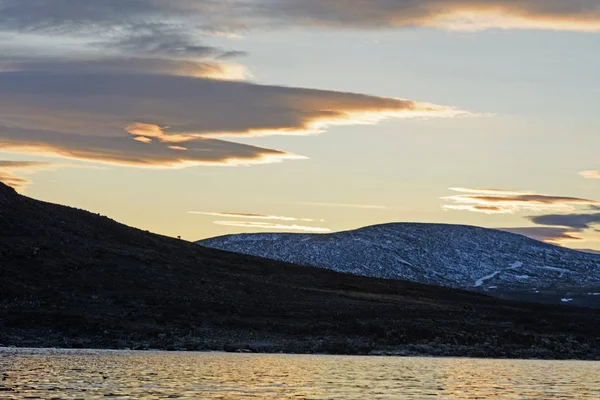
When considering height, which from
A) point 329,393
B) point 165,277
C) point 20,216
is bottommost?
point 329,393

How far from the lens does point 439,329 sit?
443 ft

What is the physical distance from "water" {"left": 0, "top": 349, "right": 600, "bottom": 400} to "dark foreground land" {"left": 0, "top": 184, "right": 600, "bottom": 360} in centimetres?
4007

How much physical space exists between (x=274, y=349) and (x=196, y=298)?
30.1 meters

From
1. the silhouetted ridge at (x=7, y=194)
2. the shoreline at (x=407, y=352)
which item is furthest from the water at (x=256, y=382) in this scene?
the silhouetted ridge at (x=7, y=194)

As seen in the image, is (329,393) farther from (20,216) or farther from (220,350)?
(20,216)

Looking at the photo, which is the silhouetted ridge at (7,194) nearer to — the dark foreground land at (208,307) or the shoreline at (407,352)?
the dark foreground land at (208,307)

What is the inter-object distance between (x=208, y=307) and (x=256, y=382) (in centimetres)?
8250

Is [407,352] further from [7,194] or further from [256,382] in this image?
[7,194]

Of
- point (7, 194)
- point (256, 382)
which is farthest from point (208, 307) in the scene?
point (256, 382)

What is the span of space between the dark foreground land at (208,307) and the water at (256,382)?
131ft

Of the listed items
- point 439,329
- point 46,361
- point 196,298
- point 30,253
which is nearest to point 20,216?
point 30,253

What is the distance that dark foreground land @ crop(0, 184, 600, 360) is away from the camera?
387ft

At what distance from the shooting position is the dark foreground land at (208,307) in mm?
118062

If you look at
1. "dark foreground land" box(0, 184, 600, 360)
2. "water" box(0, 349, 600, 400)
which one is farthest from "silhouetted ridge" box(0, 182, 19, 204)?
"water" box(0, 349, 600, 400)
